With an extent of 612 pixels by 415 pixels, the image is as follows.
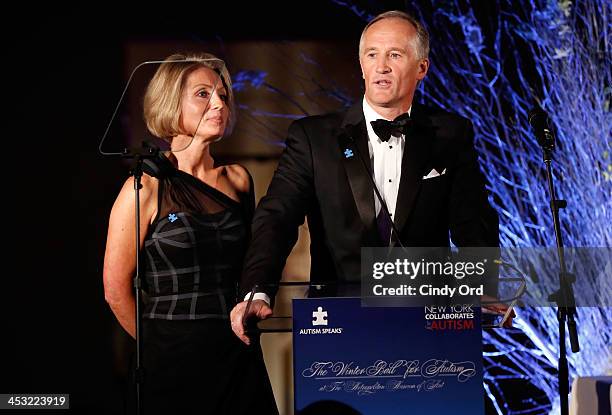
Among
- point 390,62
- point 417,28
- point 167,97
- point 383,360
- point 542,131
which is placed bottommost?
point 383,360

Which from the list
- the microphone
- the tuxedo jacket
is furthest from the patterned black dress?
the microphone

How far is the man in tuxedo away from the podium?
77 centimetres

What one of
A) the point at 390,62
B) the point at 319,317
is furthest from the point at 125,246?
the point at 319,317

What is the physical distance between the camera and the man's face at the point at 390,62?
3.24 m

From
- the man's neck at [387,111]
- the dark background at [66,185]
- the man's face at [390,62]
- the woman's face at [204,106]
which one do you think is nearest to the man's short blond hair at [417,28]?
the man's face at [390,62]

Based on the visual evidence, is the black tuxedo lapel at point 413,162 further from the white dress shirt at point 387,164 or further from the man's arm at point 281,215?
the man's arm at point 281,215

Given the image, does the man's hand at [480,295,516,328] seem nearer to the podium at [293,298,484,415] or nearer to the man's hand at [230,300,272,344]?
the podium at [293,298,484,415]

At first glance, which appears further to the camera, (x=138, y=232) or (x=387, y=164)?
(x=387, y=164)

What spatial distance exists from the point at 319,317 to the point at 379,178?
111cm

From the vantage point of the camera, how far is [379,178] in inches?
123

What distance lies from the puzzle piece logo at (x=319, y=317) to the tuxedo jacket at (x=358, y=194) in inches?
31.9

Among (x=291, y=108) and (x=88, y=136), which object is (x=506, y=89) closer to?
(x=291, y=108)

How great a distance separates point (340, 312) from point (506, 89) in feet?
9.02

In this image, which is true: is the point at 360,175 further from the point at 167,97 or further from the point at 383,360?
the point at 383,360
